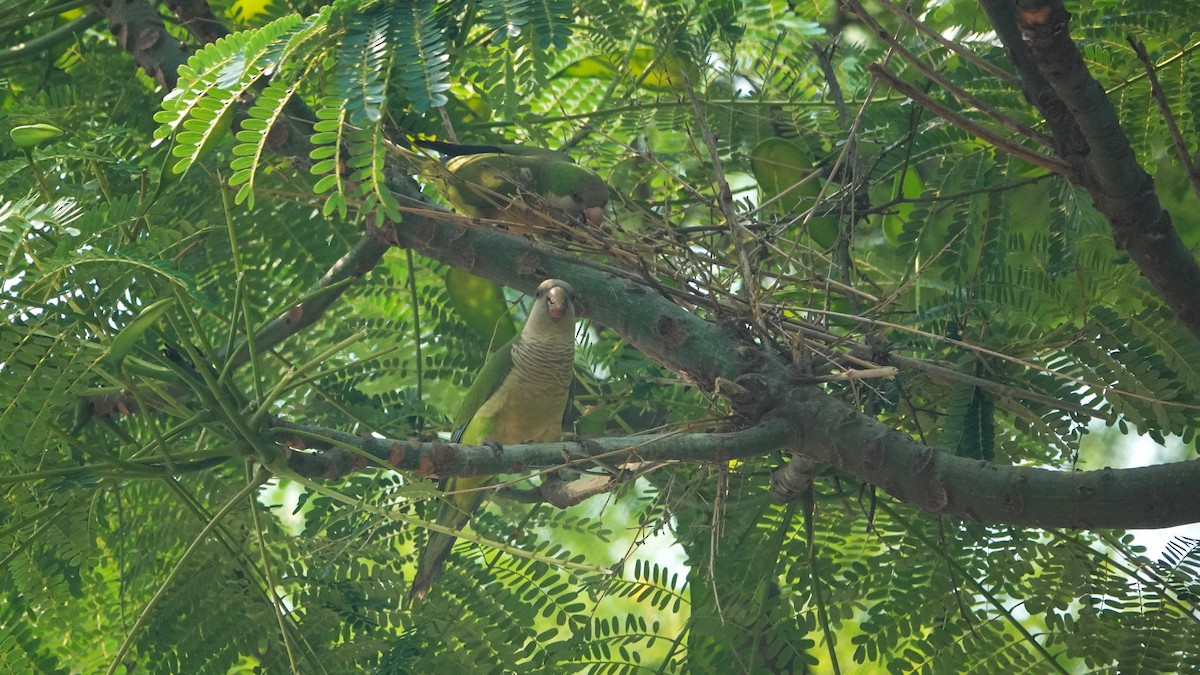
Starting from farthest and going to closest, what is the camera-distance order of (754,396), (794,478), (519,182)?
(519,182), (794,478), (754,396)

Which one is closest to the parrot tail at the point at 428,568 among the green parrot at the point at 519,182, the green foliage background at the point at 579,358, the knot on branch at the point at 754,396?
the green foliage background at the point at 579,358

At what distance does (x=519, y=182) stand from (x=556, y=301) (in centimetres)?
Answer: 35

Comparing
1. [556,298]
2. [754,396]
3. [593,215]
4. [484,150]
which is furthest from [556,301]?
[754,396]

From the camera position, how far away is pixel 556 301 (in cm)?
284

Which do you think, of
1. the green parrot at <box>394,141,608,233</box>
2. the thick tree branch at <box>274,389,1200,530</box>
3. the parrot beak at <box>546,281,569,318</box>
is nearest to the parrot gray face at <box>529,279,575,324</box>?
the parrot beak at <box>546,281,569,318</box>

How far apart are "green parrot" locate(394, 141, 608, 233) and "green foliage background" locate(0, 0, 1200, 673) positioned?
136mm

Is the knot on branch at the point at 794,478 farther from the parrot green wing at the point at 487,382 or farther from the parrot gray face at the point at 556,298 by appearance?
the parrot green wing at the point at 487,382

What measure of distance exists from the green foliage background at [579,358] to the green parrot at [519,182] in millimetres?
136

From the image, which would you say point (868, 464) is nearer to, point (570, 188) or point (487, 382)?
point (570, 188)

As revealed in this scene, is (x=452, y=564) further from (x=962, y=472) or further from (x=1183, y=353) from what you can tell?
(x=1183, y=353)

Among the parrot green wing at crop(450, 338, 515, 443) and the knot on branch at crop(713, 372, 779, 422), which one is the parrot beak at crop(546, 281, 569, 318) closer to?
the parrot green wing at crop(450, 338, 515, 443)

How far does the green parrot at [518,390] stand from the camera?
126 inches

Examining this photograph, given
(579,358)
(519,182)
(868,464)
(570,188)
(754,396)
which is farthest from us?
(579,358)

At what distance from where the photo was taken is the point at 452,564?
2922 millimetres
